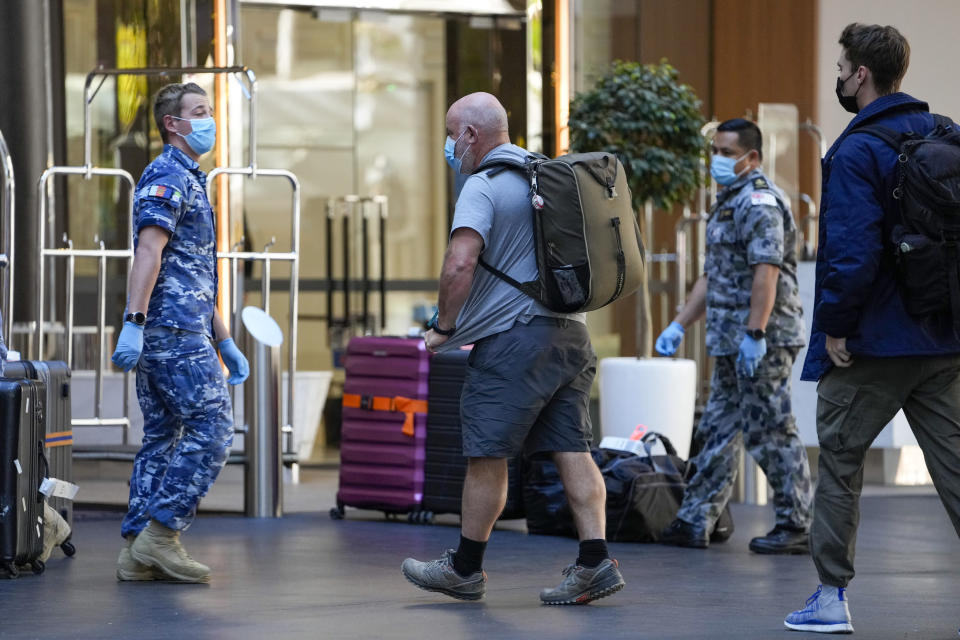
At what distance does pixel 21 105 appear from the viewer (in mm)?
9258

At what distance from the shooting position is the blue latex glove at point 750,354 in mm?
6136

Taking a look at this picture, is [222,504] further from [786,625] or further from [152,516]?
[786,625]

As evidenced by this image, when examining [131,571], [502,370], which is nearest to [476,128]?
[502,370]

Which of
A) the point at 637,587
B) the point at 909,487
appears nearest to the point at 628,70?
the point at 909,487

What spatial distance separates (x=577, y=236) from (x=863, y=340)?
3.06 ft

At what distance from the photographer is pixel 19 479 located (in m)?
5.41

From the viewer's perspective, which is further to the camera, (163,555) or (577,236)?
(163,555)

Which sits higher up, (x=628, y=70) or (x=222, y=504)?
(x=628, y=70)

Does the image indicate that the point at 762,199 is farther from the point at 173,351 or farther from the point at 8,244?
the point at 8,244

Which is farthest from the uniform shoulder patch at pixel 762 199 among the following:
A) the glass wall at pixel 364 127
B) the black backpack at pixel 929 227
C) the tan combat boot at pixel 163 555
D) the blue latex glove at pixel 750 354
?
the glass wall at pixel 364 127

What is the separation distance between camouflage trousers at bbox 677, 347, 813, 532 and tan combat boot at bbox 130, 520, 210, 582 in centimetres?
222

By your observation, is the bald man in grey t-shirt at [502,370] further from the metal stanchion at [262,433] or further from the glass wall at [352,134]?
the glass wall at [352,134]

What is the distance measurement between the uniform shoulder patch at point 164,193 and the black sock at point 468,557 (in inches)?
58.9

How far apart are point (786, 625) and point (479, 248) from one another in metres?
1.44
